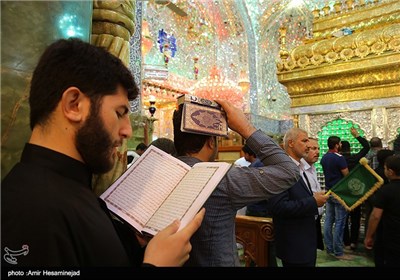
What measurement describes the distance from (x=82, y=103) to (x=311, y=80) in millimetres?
4463

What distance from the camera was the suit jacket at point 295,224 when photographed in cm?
217

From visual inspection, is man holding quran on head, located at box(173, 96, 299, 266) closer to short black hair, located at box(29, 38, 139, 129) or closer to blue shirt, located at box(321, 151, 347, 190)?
short black hair, located at box(29, 38, 139, 129)

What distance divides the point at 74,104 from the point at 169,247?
44 centimetres

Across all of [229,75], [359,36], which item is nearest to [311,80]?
[359,36]

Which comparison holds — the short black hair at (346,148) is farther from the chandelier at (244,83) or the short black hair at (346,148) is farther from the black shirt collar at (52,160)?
the chandelier at (244,83)

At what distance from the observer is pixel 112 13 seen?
1650mm

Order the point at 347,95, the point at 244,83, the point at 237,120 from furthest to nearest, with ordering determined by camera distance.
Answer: the point at 244,83, the point at 347,95, the point at 237,120

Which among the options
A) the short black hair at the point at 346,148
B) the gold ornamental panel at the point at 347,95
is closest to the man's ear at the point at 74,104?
the short black hair at the point at 346,148

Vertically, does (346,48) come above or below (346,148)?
above

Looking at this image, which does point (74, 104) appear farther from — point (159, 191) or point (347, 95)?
point (347, 95)

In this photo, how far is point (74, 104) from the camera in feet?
2.67

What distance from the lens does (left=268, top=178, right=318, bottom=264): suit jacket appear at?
7.11ft

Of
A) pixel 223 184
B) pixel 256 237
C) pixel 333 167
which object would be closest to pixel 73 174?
pixel 223 184

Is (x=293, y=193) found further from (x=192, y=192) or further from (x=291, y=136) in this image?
(x=192, y=192)
